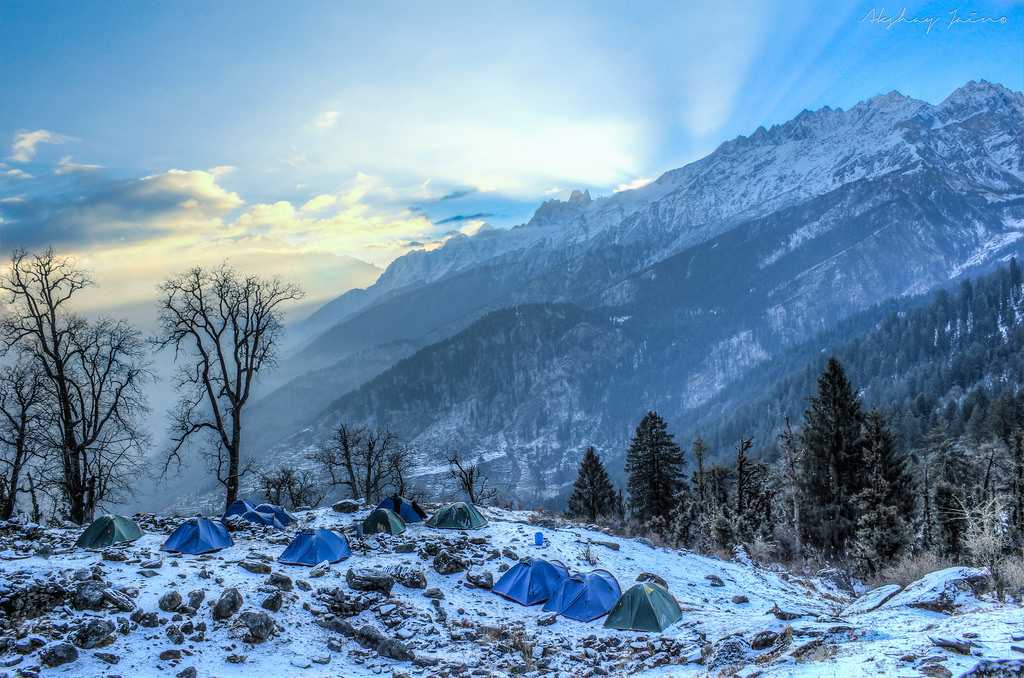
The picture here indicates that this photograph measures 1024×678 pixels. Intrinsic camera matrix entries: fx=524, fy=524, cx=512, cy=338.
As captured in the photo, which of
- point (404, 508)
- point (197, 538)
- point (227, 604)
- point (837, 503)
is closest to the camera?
point (227, 604)

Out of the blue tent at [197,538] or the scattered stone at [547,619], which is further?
the blue tent at [197,538]

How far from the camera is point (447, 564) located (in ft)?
62.6

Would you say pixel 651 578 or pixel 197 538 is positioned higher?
pixel 197 538

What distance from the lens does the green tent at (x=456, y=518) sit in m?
22.8

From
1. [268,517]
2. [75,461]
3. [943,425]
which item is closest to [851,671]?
[268,517]

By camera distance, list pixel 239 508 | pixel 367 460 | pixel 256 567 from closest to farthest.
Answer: pixel 256 567, pixel 239 508, pixel 367 460

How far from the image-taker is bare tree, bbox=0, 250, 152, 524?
21.4 meters

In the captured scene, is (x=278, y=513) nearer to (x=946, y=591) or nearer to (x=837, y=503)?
(x=946, y=591)

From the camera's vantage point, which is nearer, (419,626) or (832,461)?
(419,626)

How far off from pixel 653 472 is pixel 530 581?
30.2 m

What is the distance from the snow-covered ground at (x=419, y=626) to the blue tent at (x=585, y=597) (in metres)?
0.33

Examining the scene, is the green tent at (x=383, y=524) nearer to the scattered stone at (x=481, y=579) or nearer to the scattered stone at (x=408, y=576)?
the scattered stone at (x=408, y=576)

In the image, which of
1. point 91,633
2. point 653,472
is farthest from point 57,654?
point 653,472

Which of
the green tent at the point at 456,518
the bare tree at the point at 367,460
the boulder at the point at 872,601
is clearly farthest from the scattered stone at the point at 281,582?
the boulder at the point at 872,601
